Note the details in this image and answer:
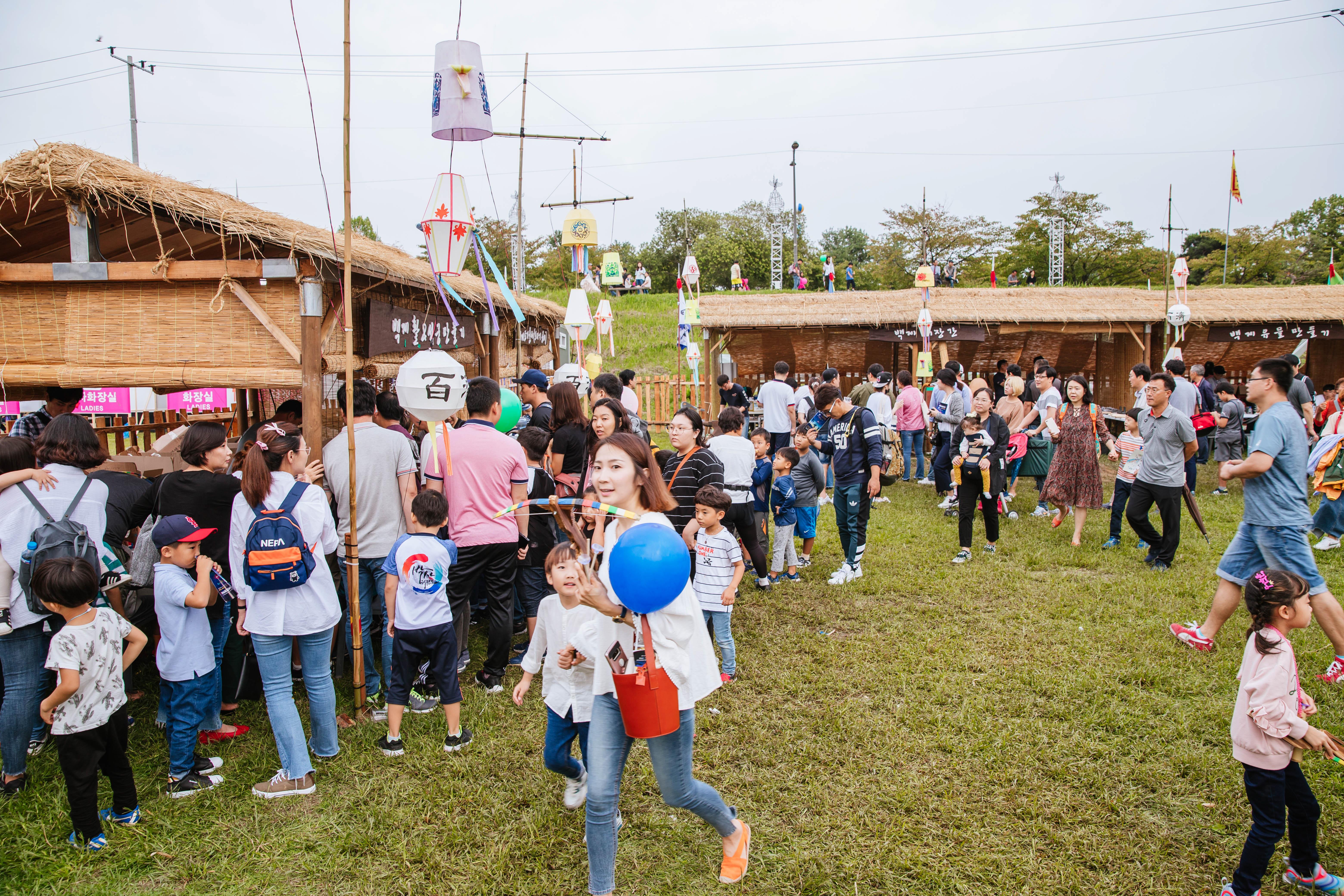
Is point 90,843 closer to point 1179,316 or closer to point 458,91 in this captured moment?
point 458,91

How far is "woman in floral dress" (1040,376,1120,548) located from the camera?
7.68m

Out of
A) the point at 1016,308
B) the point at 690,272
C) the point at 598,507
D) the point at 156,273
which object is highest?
the point at 690,272

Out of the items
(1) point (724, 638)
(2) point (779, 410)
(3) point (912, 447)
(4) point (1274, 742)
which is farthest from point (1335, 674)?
(3) point (912, 447)

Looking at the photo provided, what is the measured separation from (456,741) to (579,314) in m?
6.96

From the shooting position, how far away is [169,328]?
4691 millimetres

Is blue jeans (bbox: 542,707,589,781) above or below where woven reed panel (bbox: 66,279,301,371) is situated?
below

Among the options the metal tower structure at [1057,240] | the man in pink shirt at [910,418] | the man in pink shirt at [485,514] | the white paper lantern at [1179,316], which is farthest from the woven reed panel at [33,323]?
the metal tower structure at [1057,240]

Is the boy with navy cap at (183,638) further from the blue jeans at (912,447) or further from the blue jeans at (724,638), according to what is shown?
the blue jeans at (912,447)

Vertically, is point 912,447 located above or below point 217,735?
above

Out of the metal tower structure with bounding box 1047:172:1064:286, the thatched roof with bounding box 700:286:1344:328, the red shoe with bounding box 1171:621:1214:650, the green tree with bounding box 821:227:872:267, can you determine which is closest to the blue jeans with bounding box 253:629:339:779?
the red shoe with bounding box 1171:621:1214:650

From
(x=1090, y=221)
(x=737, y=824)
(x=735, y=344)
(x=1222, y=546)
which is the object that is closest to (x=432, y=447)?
(x=737, y=824)

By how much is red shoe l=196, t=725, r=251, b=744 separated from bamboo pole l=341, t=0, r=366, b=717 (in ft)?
2.07

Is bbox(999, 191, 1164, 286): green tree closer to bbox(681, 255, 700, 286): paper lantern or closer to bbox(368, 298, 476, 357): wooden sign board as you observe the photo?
bbox(681, 255, 700, 286): paper lantern

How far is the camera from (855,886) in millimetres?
2926
